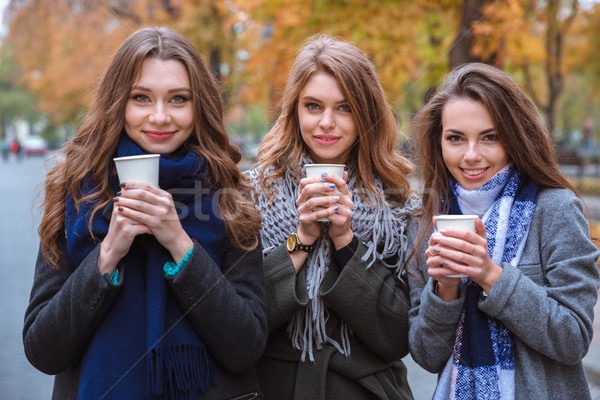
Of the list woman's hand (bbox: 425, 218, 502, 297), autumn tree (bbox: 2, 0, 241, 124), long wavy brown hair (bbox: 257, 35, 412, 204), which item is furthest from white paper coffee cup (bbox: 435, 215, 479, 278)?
autumn tree (bbox: 2, 0, 241, 124)

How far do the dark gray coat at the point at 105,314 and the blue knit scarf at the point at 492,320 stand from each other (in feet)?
2.56

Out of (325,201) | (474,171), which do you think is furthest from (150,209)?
(474,171)

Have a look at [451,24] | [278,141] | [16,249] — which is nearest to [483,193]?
[278,141]

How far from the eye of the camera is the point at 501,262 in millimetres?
2229

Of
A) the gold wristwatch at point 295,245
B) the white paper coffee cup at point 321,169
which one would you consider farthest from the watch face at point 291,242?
the white paper coffee cup at point 321,169

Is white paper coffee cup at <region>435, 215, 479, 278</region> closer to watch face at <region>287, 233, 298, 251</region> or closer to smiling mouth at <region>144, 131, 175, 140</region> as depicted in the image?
watch face at <region>287, 233, 298, 251</region>

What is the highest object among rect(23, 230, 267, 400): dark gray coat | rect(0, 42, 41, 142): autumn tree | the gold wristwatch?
the gold wristwatch

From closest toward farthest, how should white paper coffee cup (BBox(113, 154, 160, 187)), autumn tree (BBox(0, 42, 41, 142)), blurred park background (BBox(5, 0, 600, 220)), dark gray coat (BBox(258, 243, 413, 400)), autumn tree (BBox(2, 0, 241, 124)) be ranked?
white paper coffee cup (BBox(113, 154, 160, 187)) → dark gray coat (BBox(258, 243, 413, 400)) → blurred park background (BBox(5, 0, 600, 220)) → autumn tree (BBox(2, 0, 241, 124)) → autumn tree (BBox(0, 42, 41, 142))

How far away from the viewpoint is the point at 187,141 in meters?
2.40

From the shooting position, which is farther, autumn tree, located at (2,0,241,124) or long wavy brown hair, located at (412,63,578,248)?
autumn tree, located at (2,0,241,124)

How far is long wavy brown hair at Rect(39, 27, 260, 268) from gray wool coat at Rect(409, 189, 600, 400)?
845mm

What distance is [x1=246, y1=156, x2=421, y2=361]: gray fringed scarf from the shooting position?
101 inches

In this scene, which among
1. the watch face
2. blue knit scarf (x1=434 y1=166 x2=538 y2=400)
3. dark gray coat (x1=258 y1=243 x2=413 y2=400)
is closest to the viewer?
blue knit scarf (x1=434 y1=166 x2=538 y2=400)

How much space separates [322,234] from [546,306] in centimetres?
99
